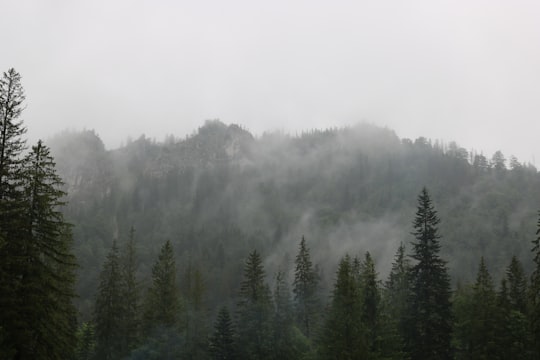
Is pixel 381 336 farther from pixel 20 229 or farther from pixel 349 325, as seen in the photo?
pixel 20 229

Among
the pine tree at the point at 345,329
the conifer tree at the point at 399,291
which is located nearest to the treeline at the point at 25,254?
the pine tree at the point at 345,329

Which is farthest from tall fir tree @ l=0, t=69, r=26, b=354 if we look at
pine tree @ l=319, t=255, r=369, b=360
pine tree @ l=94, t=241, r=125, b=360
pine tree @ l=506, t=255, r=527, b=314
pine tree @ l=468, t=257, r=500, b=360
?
pine tree @ l=506, t=255, r=527, b=314

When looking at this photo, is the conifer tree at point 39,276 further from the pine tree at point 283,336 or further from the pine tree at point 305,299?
the pine tree at point 305,299

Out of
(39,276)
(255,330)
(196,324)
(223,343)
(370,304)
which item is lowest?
(223,343)

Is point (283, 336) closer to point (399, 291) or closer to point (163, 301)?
point (399, 291)

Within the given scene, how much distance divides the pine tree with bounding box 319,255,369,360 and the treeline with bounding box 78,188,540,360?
84 millimetres

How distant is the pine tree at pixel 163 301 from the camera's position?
203ft

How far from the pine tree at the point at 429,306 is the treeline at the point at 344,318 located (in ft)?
0.28

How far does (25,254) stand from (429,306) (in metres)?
32.3

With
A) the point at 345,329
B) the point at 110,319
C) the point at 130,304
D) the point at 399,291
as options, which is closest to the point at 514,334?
the point at 399,291

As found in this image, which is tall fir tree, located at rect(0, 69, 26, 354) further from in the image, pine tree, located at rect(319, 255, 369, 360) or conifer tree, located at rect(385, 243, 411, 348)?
conifer tree, located at rect(385, 243, 411, 348)

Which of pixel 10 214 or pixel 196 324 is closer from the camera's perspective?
pixel 10 214

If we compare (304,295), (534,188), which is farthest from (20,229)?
(534,188)

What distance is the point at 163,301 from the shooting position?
210 feet
